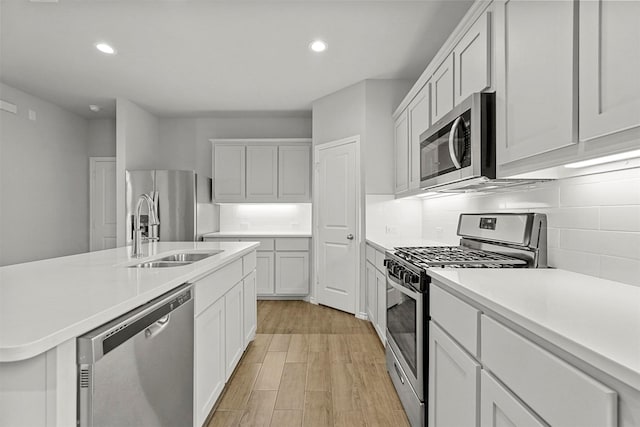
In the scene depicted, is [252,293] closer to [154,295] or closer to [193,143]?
[154,295]

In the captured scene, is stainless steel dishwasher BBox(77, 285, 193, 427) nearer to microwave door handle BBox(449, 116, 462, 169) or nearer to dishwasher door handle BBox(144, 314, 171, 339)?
dishwasher door handle BBox(144, 314, 171, 339)

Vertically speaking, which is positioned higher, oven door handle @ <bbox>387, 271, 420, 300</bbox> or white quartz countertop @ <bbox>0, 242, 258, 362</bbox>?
white quartz countertop @ <bbox>0, 242, 258, 362</bbox>

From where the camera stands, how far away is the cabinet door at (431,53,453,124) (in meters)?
2.18

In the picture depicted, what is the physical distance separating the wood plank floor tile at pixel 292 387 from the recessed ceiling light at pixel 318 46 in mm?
2817

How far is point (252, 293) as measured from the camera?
3082 mm

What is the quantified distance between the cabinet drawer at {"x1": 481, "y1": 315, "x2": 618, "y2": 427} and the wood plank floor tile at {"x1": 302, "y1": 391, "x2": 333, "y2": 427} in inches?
49.4

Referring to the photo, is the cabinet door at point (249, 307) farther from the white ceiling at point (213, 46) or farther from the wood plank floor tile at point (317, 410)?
the white ceiling at point (213, 46)

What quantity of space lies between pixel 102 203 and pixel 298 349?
4.59m

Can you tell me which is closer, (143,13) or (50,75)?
(143,13)

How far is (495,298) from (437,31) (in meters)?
2.69

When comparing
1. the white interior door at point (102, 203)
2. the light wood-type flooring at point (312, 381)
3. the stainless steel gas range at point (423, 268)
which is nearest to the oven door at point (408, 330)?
the stainless steel gas range at point (423, 268)

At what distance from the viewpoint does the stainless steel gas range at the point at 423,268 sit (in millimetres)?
1691

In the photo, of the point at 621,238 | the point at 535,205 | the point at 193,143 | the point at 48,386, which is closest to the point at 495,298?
the point at 621,238

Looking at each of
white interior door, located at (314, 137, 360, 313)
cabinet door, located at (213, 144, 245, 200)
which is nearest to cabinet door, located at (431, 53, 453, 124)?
white interior door, located at (314, 137, 360, 313)
